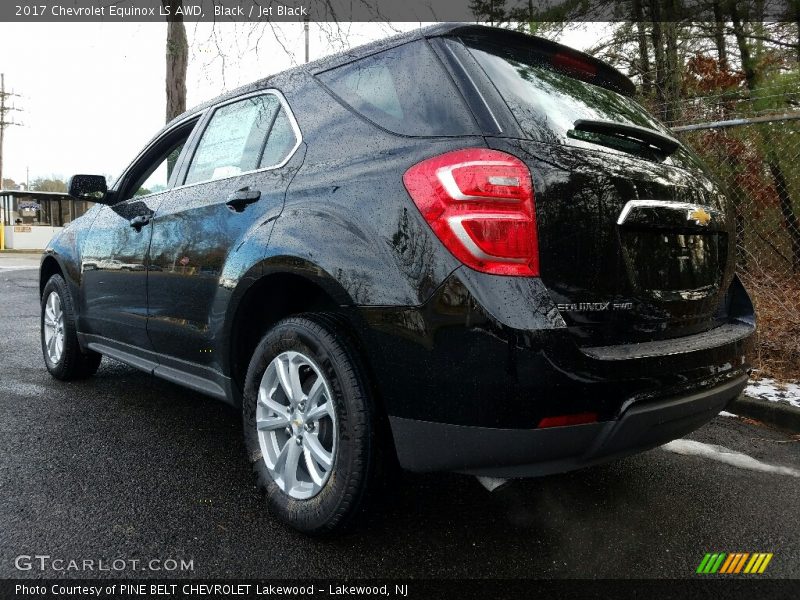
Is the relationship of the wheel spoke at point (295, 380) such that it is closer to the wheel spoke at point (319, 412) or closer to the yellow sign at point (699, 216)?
the wheel spoke at point (319, 412)

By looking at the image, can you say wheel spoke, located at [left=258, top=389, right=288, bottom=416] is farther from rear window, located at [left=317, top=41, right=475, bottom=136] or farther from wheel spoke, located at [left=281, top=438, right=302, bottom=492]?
rear window, located at [left=317, top=41, right=475, bottom=136]

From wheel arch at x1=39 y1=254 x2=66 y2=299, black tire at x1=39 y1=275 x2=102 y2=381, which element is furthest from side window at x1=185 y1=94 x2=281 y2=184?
wheel arch at x1=39 y1=254 x2=66 y2=299

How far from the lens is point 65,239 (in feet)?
14.2

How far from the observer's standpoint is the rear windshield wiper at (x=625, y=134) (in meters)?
2.07

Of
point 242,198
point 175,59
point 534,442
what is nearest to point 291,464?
point 534,442

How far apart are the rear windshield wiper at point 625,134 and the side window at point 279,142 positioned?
1123 mm

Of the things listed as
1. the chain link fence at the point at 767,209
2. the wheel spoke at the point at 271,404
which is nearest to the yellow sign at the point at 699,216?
the wheel spoke at the point at 271,404

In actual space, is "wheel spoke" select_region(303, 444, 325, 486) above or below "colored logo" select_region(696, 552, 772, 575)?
above

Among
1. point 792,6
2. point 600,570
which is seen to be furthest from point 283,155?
point 792,6

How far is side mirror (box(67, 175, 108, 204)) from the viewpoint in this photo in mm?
3830

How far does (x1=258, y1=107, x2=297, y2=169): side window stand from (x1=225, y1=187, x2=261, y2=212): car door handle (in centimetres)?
14

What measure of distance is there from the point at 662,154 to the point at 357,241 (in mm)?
1167

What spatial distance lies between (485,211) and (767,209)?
500 cm

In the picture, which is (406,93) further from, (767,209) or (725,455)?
(767,209)
